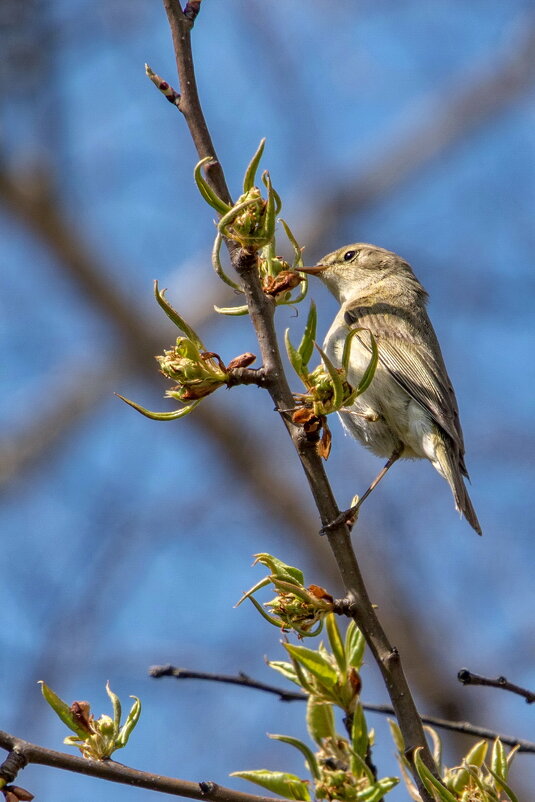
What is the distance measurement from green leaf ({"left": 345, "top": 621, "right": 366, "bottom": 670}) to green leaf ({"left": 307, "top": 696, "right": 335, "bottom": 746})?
0.09m

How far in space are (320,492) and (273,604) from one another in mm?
222

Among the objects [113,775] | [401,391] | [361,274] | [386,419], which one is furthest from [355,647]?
[361,274]

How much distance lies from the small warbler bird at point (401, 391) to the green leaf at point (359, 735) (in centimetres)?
172

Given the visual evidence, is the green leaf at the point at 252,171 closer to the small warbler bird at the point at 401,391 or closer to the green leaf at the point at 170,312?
the green leaf at the point at 170,312

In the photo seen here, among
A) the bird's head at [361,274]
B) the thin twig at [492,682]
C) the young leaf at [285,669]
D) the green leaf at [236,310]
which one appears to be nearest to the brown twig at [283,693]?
the thin twig at [492,682]

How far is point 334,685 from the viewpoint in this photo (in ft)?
5.15

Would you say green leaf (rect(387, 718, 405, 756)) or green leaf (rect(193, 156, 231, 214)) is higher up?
green leaf (rect(193, 156, 231, 214))

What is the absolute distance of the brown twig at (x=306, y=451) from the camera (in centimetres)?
164

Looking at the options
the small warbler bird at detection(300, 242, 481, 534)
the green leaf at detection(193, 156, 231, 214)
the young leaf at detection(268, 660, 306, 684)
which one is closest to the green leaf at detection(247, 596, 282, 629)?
the young leaf at detection(268, 660, 306, 684)

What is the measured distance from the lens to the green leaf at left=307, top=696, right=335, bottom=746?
5.00ft

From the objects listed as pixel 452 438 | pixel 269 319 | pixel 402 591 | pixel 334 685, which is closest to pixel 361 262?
pixel 452 438

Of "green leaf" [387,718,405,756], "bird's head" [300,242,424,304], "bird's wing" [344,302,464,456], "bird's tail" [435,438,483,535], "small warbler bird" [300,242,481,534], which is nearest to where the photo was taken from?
"green leaf" [387,718,405,756]

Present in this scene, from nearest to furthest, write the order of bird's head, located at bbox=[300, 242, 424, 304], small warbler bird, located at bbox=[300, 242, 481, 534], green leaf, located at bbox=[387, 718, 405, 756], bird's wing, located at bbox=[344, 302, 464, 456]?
green leaf, located at bbox=[387, 718, 405, 756] → small warbler bird, located at bbox=[300, 242, 481, 534] → bird's wing, located at bbox=[344, 302, 464, 456] → bird's head, located at bbox=[300, 242, 424, 304]

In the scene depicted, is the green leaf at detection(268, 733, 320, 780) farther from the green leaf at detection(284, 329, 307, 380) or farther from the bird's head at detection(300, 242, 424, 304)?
the bird's head at detection(300, 242, 424, 304)
